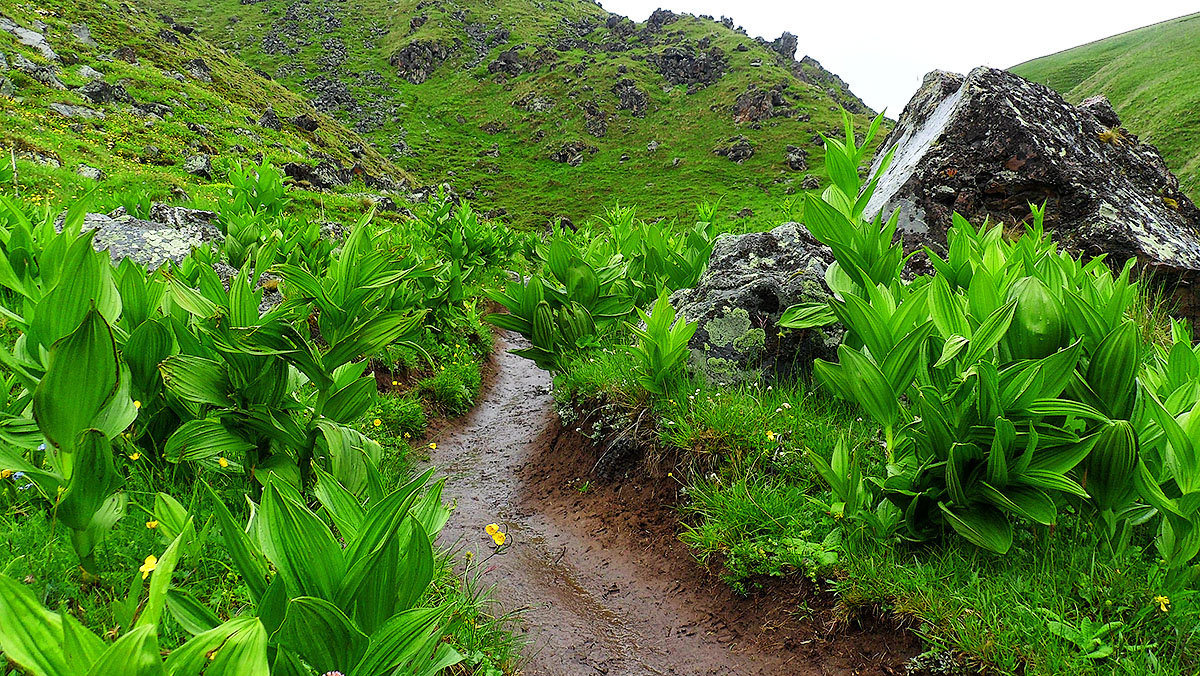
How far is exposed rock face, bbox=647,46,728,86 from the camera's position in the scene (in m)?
110

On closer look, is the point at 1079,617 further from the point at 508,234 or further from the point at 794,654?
the point at 508,234

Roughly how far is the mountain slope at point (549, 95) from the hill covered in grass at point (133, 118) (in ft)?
97.2

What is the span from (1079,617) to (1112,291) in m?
1.64

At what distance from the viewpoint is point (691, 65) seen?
112m

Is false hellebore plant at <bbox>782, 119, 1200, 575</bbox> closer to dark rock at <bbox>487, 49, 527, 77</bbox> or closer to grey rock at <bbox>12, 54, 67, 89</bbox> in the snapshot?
grey rock at <bbox>12, 54, 67, 89</bbox>

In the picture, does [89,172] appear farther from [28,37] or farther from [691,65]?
[691,65]

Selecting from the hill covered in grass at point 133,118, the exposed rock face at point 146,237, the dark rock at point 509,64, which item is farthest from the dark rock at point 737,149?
the exposed rock face at point 146,237

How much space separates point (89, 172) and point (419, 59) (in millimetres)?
117417

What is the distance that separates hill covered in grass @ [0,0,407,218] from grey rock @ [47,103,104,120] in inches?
2.0

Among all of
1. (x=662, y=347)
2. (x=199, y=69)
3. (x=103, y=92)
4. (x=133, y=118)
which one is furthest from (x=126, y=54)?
(x=662, y=347)

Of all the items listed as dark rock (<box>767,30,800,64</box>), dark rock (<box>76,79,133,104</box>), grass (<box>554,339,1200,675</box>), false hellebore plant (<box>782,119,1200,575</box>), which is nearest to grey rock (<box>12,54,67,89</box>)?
dark rock (<box>76,79,133,104</box>)

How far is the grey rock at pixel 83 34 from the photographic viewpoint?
112ft

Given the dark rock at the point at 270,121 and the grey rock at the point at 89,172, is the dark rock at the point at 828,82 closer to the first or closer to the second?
the dark rock at the point at 270,121

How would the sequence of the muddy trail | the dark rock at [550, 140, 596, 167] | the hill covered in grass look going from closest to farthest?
the muddy trail < the hill covered in grass < the dark rock at [550, 140, 596, 167]
